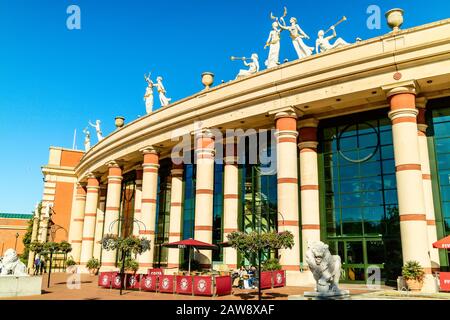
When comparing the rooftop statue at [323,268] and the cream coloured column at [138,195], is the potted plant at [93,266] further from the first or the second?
the rooftop statue at [323,268]

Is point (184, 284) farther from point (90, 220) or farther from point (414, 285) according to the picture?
point (90, 220)

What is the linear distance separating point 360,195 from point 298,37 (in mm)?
10632

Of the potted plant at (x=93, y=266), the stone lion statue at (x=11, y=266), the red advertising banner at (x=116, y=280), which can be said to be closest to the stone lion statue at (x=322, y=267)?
the red advertising banner at (x=116, y=280)

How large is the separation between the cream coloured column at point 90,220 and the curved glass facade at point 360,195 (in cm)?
2543

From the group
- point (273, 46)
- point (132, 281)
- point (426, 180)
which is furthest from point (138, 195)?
point (426, 180)

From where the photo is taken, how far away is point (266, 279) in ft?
67.9

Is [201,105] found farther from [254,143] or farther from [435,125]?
[435,125]

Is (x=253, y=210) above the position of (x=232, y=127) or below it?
below

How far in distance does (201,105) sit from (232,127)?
2721 mm

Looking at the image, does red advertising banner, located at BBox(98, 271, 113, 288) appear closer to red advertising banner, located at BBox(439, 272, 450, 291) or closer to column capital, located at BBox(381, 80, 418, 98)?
red advertising banner, located at BBox(439, 272, 450, 291)

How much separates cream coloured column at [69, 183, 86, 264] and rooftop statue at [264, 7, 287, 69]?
96.1 ft

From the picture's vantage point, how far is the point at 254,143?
29.8 metres

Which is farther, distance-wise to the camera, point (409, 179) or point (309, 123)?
point (309, 123)

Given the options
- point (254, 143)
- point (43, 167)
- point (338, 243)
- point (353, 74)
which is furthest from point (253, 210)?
point (43, 167)
